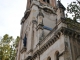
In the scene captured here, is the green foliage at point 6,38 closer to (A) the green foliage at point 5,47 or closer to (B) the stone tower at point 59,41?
(A) the green foliage at point 5,47

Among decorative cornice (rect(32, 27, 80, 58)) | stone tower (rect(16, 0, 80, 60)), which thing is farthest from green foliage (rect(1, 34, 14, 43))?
decorative cornice (rect(32, 27, 80, 58))

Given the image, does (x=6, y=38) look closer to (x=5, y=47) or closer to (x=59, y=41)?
(x=5, y=47)

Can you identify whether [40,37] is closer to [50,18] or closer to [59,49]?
[59,49]

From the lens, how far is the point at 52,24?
35.8 meters

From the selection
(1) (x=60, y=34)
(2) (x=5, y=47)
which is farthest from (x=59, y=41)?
(2) (x=5, y=47)

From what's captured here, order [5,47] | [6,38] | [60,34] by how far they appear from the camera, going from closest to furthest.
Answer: [60,34] → [5,47] → [6,38]

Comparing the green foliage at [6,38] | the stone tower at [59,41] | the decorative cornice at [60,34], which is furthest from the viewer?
the green foliage at [6,38]

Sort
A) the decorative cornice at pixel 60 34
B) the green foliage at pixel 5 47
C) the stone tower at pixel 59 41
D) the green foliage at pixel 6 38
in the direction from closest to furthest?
the stone tower at pixel 59 41
the decorative cornice at pixel 60 34
the green foliage at pixel 5 47
the green foliage at pixel 6 38

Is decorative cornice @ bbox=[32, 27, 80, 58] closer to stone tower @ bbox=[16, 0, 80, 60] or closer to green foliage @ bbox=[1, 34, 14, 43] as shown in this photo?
stone tower @ bbox=[16, 0, 80, 60]

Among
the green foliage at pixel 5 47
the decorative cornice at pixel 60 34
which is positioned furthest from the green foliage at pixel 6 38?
the decorative cornice at pixel 60 34

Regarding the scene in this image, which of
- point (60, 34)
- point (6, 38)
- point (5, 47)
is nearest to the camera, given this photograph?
point (60, 34)

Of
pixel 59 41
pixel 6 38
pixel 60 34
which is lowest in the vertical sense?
pixel 59 41

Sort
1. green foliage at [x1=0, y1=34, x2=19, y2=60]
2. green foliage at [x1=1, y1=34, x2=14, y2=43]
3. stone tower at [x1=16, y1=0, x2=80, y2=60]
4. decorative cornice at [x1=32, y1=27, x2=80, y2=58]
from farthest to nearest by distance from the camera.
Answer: green foliage at [x1=1, y1=34, x2=14, y2=43], green foliage at [x1=0, y1=34, x2=19, y2=60], decorative cornice at [x1=32, y1=27, x2=80, y2=58], stone tower at [x1=16, y1=0, x2=80, y2=60]

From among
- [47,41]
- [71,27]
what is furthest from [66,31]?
[47,41]
